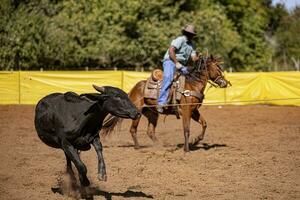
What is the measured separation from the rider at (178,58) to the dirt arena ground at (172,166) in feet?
4.08

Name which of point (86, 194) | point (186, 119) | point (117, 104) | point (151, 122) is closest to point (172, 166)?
point (186, 119)

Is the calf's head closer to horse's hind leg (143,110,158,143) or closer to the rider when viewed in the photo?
the rider

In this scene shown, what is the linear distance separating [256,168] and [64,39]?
23.9 meters

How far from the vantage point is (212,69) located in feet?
40.8

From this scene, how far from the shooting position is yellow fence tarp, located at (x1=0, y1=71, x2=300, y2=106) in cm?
2312

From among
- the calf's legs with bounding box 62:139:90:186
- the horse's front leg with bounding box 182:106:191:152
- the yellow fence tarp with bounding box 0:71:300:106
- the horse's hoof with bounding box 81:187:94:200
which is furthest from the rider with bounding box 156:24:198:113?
the yellow fence tarp with bounding box 0:71:300:106

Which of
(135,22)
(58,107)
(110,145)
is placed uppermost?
(135,22)

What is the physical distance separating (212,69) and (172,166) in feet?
9.99

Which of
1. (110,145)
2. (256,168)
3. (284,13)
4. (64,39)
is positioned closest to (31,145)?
(110,145)

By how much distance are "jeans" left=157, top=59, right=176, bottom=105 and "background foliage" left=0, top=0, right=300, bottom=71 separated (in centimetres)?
1858

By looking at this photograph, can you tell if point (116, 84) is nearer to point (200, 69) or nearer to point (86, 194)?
point (200, 69)

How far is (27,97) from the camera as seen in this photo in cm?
2330

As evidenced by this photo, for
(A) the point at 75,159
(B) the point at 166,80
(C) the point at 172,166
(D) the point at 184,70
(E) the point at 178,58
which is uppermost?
(E) the point at 178,58

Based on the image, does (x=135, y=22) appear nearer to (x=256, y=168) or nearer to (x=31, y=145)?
(x=31, y=145)
